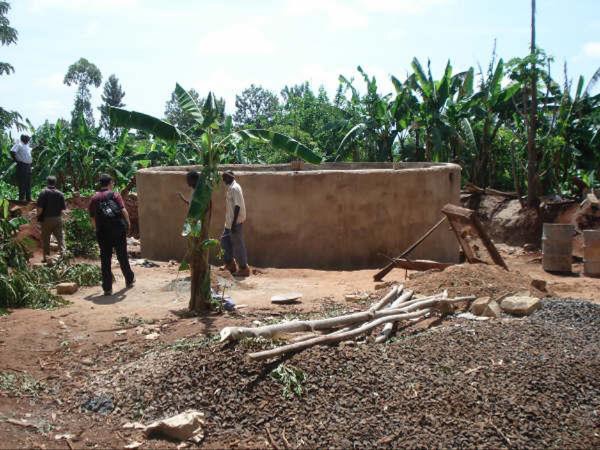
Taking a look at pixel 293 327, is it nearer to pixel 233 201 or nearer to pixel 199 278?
pixel 199 278

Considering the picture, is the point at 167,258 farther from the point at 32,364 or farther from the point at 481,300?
the point at 481,300

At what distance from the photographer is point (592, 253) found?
11.8 metres

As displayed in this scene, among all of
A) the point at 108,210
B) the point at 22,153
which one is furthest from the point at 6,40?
the point at 108,210

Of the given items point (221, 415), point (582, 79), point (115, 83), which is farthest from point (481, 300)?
point (115, 83)

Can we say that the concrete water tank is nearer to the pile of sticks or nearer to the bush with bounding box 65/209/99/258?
the bush with bounding box 65/209/99/258

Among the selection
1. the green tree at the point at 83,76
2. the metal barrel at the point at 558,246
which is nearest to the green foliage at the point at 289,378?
the metal barrel at the point at 558,246

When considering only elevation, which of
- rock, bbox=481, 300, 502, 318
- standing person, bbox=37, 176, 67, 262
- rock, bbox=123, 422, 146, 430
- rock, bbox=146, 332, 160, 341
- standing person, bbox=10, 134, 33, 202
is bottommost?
rock, bbox=123, 422, 146, 430

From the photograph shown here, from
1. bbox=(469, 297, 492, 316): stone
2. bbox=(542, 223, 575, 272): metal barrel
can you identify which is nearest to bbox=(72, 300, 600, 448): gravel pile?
bbox=(469, 297, 492, 316): stone

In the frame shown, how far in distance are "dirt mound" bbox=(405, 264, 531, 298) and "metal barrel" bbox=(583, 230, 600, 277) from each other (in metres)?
3.48

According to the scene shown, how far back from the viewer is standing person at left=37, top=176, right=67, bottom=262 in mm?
11312

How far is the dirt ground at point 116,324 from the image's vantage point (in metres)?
5.44

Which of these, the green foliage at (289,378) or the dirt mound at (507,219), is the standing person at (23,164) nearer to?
the dirt mound at (507,219)

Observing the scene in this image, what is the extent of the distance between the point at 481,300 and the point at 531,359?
1.61 metres

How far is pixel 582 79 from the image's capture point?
653 inches
